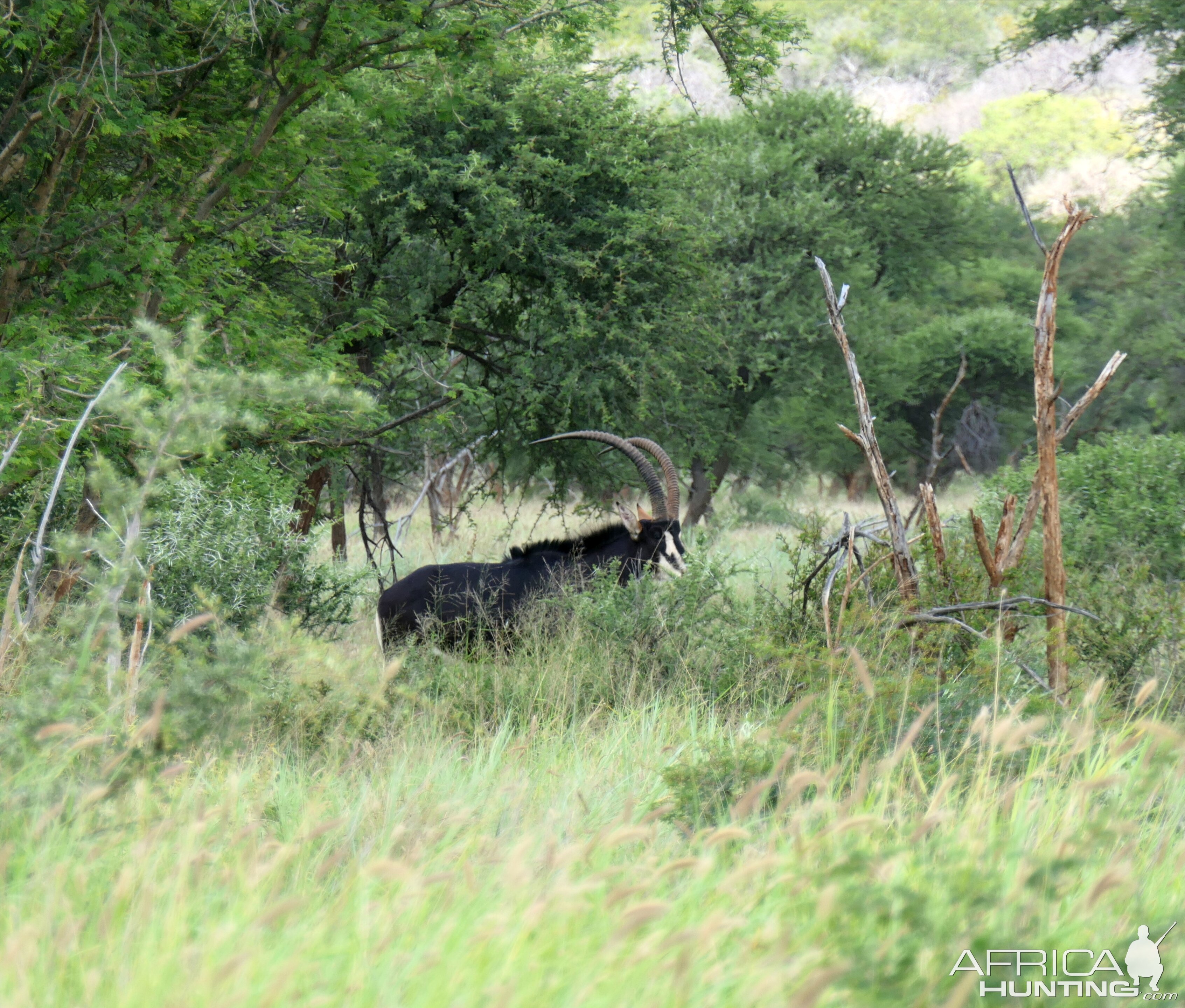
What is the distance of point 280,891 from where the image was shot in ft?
9.14

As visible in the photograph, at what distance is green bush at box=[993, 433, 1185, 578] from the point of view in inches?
402

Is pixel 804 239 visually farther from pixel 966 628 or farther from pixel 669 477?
pixel 966 628

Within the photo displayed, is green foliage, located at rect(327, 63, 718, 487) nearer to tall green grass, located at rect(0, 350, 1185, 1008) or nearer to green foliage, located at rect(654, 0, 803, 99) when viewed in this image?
green foliage, located at rect(654, 0, 803, 99)

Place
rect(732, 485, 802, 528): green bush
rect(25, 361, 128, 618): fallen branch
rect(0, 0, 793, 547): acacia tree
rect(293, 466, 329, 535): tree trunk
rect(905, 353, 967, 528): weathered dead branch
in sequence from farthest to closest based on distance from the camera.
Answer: rect(732, 485, 802, 528): green bush < rect(293, 466, 329, 535): tree trunk < rect(905, 353, 967, 528): weathered dead branch < rect(0, 0, 793, 547): acacia tree < rect(25, 361, 128, 618): fallen branch

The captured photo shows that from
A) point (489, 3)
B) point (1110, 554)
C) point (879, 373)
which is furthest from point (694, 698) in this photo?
point (879, 373)

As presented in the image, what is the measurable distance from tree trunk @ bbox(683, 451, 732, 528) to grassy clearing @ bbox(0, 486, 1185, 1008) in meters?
13.0

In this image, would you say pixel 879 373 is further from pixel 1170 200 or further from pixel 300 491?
pixel 300 491

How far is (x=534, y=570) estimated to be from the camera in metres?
8.25

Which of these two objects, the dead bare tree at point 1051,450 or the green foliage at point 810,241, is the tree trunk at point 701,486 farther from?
the dead bare tree at point 1051,450

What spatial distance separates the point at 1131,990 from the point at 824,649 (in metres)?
2.99

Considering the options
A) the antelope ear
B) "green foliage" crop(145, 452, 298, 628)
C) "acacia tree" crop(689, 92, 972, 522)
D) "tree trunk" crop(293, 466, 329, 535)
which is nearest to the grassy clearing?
"green foliage" crop(145, 452, 298, 628)

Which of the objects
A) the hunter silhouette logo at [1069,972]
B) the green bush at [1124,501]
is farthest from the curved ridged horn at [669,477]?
the hunter silhouette logo at [1069,972]

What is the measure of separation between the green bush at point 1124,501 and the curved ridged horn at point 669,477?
10.9ft

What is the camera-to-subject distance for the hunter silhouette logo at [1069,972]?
2461mm
